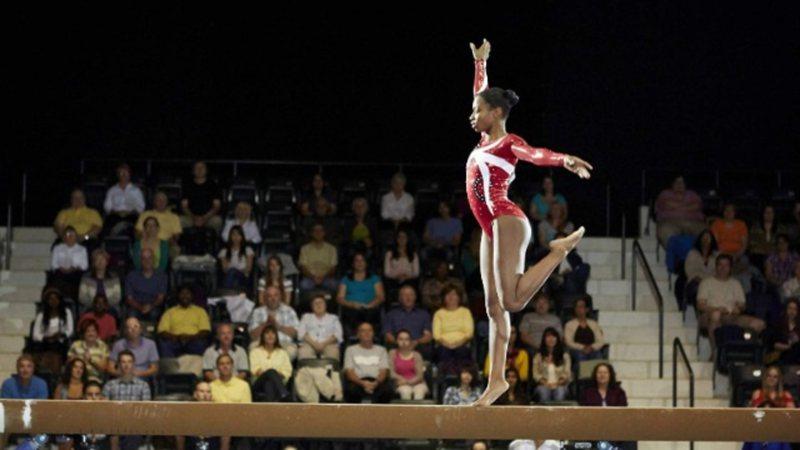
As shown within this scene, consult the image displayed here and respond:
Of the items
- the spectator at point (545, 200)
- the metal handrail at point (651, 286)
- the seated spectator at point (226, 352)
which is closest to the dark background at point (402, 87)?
the metal handrail at point (651, 286)

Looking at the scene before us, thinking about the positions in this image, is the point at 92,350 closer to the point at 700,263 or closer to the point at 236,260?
the point at 236,260

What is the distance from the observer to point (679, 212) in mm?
16562

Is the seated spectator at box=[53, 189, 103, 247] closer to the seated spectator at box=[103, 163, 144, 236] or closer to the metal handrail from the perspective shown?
the seated spectator at box=[103, 163, 144, 236]

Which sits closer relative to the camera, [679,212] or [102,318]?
[102,318]

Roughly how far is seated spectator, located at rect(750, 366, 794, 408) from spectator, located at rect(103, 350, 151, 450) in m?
5.29

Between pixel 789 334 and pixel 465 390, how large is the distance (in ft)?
11.7

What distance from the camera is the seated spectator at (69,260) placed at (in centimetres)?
1493

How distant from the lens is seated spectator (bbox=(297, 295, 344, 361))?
13.9m

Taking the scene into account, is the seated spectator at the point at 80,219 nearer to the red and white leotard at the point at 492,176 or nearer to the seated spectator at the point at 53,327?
the seated spectator at the point at 53,327

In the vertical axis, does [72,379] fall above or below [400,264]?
below

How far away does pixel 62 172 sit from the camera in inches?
687

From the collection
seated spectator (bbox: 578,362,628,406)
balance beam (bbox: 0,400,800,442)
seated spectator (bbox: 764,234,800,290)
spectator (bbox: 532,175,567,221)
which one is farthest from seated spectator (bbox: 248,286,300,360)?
balance beam (bbox: 0,400,800,442)

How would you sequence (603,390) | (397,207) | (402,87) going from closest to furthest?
(603,390), (397,207), (402,87)

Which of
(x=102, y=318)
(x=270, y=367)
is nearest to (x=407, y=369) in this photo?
(x=270, y=367)
